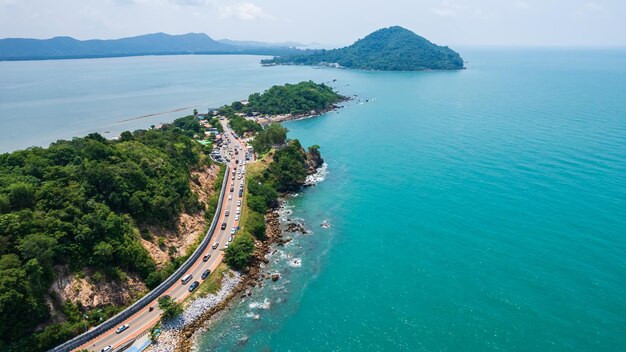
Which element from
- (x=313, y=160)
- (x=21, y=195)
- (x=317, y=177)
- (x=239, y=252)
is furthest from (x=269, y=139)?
(x=21, y=195)

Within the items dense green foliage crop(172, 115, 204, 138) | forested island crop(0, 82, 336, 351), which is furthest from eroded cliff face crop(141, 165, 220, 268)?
dense green foliage crop(172, 115, 204, 138)

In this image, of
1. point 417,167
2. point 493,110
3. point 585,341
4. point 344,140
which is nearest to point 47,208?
point 585,341

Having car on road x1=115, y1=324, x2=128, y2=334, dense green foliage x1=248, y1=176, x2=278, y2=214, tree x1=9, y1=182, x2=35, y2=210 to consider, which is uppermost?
tree x1=9, y1=182, x2=35, y2=210

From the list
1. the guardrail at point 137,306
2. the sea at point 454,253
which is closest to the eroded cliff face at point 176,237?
the guardrail at point 137,306

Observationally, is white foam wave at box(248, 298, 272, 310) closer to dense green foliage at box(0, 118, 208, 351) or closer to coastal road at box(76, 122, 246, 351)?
coastal road at box(76, 122, 246, 351)

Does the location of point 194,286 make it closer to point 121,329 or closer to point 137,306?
point 137,306

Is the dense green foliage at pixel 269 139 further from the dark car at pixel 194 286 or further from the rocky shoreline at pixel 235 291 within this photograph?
the dark car at pixel 194 286

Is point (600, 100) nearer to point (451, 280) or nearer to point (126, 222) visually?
point (451, 280)
